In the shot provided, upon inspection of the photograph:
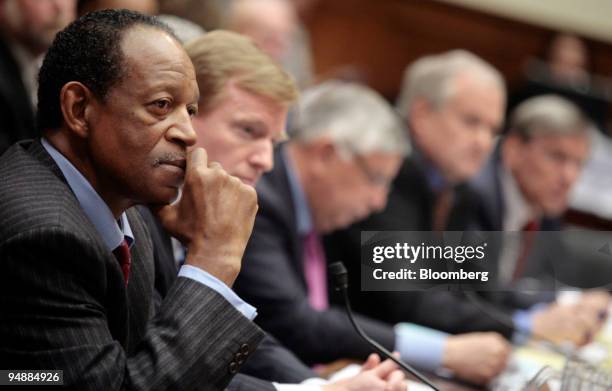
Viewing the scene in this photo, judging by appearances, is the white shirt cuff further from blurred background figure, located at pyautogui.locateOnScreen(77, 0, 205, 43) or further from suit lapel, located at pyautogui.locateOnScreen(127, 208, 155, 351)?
blurred background figure, located at pyautogui.locateOnScreen(77, 0, 205, 43)

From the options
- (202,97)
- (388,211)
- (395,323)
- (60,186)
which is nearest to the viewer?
(60,186)

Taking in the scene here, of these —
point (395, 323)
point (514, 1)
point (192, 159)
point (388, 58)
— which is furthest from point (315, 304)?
point (514, 1)

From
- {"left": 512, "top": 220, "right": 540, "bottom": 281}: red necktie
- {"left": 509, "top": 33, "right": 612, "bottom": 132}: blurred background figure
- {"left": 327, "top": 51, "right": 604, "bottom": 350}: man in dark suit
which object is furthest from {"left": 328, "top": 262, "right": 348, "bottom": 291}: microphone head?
{"left": 509, "top": 33, "right": 612, "bottom": 132}: blurred background figure

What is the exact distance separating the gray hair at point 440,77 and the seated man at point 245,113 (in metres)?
1.46

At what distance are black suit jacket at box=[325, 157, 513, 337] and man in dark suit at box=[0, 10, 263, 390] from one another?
33.8 inches

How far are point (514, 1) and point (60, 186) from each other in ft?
15.3

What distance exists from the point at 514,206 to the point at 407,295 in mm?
839

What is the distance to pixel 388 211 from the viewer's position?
2.41m

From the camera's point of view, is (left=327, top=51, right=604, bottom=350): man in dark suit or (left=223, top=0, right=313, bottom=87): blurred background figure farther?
(left=223, top=0, right=313, bottom=87): blurred background figure

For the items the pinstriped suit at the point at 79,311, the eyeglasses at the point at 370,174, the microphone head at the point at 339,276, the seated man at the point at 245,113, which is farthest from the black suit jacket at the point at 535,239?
the pinstriped suit at the point at 79,311

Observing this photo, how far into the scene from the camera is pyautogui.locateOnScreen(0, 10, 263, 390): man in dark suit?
92cm

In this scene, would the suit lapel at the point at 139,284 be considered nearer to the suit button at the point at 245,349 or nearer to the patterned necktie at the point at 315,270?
the suit button at the point at 245,349

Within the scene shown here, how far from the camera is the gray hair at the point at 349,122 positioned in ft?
7.33

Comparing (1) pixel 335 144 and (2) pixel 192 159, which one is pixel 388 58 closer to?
(1) pixel 335 144
